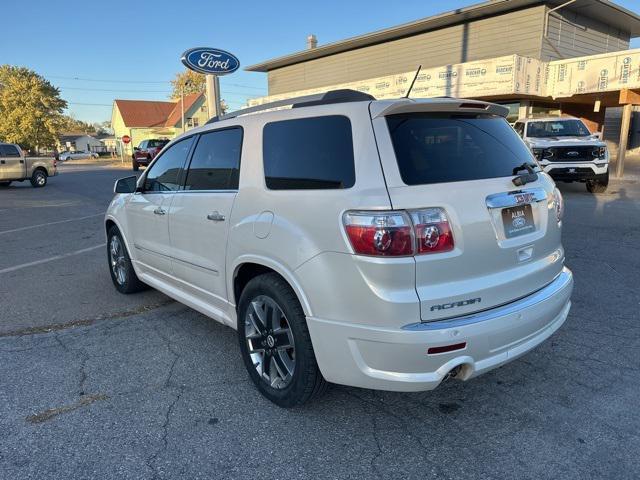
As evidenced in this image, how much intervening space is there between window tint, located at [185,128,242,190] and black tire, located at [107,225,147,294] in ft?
5.51

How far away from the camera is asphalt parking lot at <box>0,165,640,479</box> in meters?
2.52

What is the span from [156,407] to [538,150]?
12.9 meters

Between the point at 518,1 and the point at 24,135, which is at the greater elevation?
the point at 518,1

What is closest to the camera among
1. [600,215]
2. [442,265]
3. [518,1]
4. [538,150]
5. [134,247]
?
[442,265]

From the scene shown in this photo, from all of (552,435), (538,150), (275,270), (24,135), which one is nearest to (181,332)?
(275,270)

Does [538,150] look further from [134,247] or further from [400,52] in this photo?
[400,52]

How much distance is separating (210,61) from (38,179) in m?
13.5

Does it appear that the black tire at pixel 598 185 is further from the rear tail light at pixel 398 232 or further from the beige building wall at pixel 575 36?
the rear tail light at pixel 398 232

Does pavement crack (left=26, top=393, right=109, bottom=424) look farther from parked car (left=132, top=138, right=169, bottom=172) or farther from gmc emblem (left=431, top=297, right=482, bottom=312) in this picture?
parked car (left=132, top=138, right=169, bottom=172)

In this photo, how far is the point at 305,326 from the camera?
2.73 meters

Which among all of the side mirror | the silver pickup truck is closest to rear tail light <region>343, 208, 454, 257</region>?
the side mirror

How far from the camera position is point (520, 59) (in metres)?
18.0

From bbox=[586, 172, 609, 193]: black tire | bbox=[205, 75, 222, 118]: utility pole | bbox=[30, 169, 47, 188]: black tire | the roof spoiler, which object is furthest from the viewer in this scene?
bbox=[30, 169, 47, 188]: black tire

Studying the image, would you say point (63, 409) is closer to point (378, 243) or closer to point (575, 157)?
point (378, 243)
